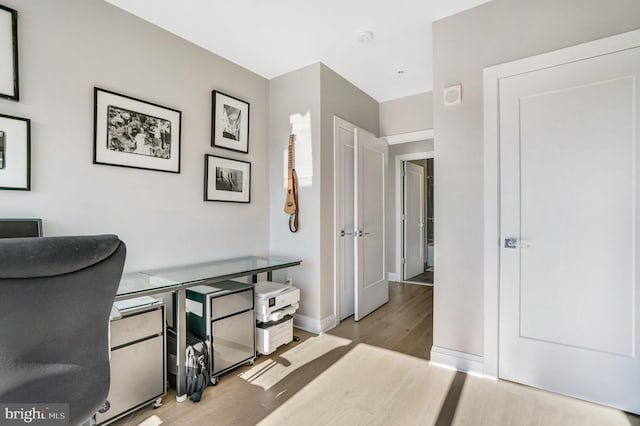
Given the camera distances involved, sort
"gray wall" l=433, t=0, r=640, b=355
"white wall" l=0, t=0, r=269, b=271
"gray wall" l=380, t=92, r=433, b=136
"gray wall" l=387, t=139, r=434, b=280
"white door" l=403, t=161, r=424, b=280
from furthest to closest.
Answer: "white door" l=403, t=161, r=424, b=280, "gray wall" l=387, t=139, r=434, b=280, "gray wall" l=380, t=92, r=433, b=136, "gray wall" l=433, t=0, r=640, b=355, "white wall" l=0, t=0, r=269, b=271

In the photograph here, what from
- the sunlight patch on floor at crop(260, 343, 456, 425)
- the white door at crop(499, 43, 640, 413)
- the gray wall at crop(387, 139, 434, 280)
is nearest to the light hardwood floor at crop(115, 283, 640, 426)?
the sunlight patch on floor at crop(260, 343, 456, 425)

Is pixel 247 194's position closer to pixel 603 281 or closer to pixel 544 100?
pixel 544 100

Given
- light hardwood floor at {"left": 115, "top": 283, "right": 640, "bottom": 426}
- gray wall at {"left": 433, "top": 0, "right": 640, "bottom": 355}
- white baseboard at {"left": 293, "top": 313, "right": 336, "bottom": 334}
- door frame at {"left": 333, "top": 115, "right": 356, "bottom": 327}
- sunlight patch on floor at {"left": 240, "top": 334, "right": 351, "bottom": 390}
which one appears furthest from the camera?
door frame at {"left": 333, "top": 115, "right": 356, "bottom": 327}

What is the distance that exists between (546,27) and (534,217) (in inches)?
48.8

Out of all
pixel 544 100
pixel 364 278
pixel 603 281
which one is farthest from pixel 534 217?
pixel 364 278

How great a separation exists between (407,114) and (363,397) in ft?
10.7

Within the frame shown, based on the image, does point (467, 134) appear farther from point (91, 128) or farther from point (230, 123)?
point (91, 128)

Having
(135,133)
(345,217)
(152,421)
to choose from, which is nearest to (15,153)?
(135,133)

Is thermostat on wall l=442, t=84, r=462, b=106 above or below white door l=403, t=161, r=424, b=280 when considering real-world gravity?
above

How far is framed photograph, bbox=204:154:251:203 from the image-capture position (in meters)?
2.82

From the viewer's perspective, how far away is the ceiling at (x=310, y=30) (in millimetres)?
2268

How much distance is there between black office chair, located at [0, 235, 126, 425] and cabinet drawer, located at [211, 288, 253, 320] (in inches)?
39.2

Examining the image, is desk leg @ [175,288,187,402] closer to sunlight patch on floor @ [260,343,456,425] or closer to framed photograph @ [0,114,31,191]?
sunlight patch on floor @ [260,343,456,425]

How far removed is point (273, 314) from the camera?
255cm
